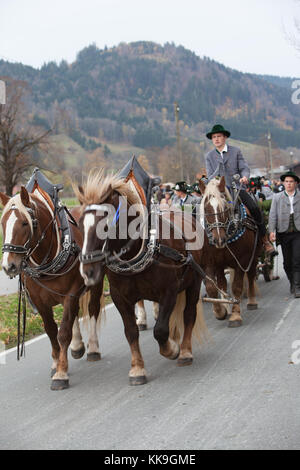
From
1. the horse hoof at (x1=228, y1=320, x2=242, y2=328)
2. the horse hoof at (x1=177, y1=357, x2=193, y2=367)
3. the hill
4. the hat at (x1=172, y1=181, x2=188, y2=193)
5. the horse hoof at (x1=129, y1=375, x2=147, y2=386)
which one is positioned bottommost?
the horse hoof at (x1=129, y1=375, x2=147, y2=386)

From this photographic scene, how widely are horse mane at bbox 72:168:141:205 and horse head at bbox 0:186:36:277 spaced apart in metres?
0.58

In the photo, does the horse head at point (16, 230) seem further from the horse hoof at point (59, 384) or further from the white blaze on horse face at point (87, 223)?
the horse hoof at point (59, 384)

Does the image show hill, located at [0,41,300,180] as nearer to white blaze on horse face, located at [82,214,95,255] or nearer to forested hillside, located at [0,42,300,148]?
forested hillside, located at [0,42,300,148]

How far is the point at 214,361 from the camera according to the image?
5945mm

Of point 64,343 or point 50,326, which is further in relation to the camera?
point 50,326

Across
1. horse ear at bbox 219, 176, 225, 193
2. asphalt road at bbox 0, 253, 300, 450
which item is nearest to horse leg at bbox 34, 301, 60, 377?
asphalt road at bbox 0, 253, 300, 450

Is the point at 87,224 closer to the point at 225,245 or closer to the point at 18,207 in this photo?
the point at 18,207

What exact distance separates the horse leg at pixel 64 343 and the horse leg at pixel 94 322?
0.96 metres

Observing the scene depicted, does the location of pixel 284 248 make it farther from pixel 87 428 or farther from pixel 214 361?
pixel 87 428

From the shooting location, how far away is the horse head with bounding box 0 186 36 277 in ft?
16.4

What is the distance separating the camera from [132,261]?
507 centimetres

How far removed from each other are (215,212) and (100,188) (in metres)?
2.81

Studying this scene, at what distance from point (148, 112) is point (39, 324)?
162 m

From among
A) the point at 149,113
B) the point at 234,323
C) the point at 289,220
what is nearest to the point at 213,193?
the point at 234,323
